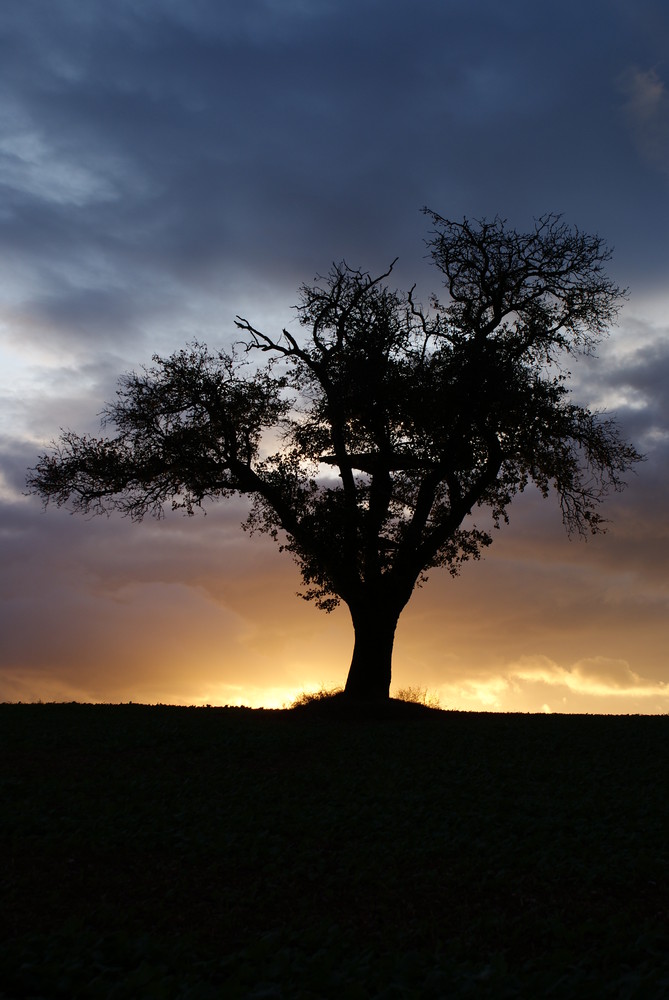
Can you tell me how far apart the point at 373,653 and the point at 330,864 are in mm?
17520

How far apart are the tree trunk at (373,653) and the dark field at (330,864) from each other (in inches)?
299

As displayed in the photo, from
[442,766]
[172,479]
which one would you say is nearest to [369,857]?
[442,766]

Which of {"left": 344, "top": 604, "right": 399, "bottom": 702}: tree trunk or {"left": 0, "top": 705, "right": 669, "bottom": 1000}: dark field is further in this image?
{"left": 344, "top": 604, "right": 399, "bottom": 702}: tree trunk

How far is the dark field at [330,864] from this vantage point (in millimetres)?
9344

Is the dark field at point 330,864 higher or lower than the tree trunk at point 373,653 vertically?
lower

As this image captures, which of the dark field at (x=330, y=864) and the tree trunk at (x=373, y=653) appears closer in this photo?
the dark field at (x=330, y=864)

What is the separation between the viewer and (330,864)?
1351cm

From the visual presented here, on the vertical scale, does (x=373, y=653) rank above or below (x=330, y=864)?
above

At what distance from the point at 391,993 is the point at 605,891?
5218mm

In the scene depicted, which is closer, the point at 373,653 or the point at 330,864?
the point at 330,864

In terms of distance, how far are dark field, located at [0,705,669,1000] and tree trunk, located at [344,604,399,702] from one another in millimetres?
7603

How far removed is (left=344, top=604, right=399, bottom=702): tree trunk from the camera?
30828mm

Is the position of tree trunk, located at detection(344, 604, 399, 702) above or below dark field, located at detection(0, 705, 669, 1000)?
above

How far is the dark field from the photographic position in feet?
30.7
